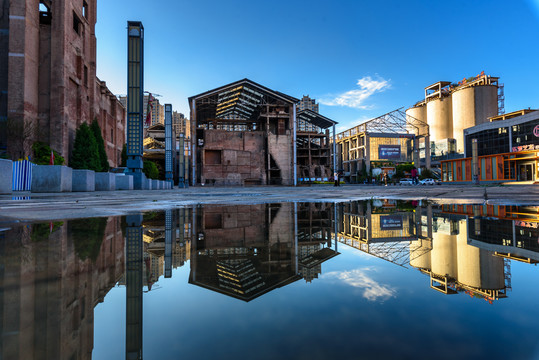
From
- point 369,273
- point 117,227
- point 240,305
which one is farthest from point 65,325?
point 117,227

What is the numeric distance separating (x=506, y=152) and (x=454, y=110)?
1351 inches

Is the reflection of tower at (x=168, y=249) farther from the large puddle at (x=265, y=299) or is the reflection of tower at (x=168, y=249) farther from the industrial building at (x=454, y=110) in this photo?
the industrial building at (x=454, y=110)

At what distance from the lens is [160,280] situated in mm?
1140

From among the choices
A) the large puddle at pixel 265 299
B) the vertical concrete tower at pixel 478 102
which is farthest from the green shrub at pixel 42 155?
the vertical concrete tower at pixel 478 102

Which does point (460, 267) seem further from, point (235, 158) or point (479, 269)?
point (235, 158)

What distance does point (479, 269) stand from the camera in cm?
118

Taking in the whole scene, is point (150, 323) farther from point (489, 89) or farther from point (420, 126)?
point (420, 126)

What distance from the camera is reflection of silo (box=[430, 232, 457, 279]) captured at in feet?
3.81

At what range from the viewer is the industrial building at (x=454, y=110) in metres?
60.8

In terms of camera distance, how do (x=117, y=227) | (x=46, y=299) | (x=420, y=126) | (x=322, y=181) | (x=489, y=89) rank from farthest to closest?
(x=420, y=126)
(x=489, y=89)
(x=322, y=181)
(x=117, y=227)
(x=46, y=299)

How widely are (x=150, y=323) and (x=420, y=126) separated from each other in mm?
82316

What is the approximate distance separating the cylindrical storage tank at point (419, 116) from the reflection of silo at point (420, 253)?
78.3m

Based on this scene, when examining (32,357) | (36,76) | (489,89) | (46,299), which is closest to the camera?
(32,357)

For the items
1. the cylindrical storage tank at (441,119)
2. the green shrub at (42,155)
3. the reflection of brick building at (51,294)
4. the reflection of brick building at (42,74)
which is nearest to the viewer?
the reflection of brick building at (51,294)
